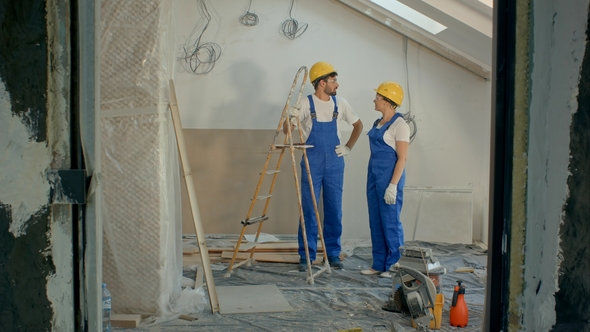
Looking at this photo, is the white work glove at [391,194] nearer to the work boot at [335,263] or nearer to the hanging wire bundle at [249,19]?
the work boot at [335,263]

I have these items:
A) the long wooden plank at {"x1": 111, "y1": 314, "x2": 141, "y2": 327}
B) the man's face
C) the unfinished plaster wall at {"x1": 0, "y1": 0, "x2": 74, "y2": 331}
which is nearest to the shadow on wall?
the man's face

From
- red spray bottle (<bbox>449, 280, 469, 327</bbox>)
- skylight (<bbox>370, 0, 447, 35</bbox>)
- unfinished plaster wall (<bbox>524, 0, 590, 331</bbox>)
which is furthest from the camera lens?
skylight (<bbox>370, 0, 447, 35</bbox>)

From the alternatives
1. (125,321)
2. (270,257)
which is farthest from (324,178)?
(125,321)

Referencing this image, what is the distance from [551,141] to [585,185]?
12cm

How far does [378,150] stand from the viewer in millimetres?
4723

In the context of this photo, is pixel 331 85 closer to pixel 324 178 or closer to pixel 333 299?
pixel 324 178

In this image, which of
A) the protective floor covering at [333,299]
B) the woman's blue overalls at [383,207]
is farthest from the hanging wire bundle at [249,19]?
the protective floor covering at [333,299]

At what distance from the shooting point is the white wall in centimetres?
621

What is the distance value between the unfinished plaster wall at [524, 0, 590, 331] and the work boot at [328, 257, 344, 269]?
3790 mm

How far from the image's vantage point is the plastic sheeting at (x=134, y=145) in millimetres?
3443

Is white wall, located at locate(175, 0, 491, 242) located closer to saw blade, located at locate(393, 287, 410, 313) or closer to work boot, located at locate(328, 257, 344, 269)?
work boot, located at locate(328, 257, 344, 269)

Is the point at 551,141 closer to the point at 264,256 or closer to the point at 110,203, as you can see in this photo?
the point at 110,203

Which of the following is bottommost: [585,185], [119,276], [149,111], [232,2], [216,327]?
[216,327]

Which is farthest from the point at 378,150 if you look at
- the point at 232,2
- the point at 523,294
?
the point at 523,294
